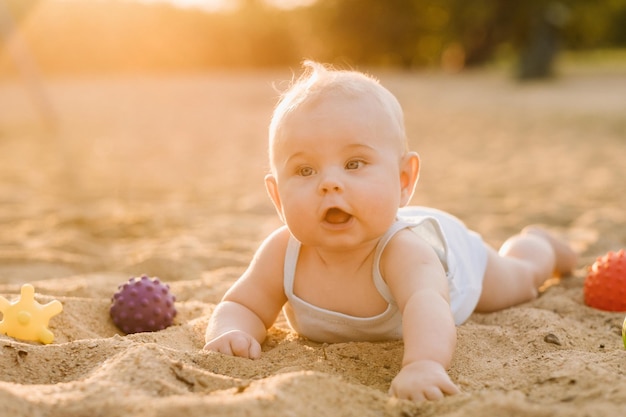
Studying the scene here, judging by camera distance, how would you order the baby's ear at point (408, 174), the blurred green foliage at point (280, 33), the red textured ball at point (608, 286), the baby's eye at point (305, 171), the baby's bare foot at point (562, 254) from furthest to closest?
the blurred green foliage at point (280, 33) < the baby's bare foot at point (562, 254) < the red textured ball at point (608, 286) < the baby's ear at point (408, 174) < the baby's eye at point (305, 171)

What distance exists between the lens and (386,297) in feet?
8.08

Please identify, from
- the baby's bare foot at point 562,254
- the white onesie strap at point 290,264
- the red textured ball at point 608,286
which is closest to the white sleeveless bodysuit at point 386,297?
the white onesie strap at point 290,264

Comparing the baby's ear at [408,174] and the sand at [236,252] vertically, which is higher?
the baby's ear at [408,174]

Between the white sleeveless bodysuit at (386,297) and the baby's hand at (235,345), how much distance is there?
0.82 ft

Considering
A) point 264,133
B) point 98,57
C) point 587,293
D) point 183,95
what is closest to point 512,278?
point 587,293

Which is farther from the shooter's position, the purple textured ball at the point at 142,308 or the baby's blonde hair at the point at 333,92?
the purple textured ball at the point at 142,308

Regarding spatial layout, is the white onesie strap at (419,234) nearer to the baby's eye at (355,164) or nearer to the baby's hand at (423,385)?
the baby's eye at (355,164)

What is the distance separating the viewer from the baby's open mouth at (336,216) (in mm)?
2307

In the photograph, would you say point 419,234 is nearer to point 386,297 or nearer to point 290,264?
point 386,297

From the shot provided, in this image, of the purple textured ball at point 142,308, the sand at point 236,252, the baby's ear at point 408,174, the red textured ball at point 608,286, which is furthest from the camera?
the red textured ball at point 608,286

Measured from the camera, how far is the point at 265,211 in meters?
5.43

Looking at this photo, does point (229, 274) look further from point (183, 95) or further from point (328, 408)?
point (183, 95)

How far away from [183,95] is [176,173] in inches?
368

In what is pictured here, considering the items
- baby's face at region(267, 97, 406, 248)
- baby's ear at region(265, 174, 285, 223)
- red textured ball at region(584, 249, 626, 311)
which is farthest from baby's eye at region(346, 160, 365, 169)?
red textured ball at region(584, 249, 626, 311)
